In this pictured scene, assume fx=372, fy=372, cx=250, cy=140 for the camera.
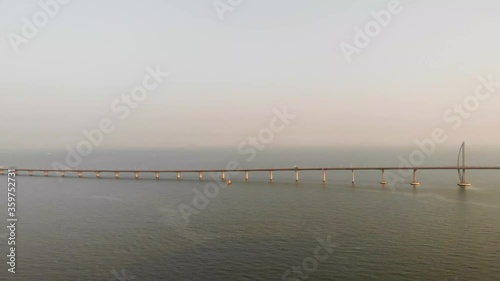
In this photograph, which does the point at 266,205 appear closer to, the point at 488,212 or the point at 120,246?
the point at 120,246

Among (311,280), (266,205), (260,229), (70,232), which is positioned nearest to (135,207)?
(70,232)

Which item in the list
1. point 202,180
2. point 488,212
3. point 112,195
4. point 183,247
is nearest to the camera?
point 183,247

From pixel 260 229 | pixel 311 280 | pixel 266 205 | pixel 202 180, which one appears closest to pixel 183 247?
pixel 260 229

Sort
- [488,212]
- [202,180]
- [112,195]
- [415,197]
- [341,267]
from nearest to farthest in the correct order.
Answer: [341,267], [488,212], [415,197], [112,195], [202,180]

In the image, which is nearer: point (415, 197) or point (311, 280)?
point (311, 280)

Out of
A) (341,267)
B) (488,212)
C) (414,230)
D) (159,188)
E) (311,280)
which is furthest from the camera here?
(159,188)

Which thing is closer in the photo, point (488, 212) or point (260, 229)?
point (260, 229)

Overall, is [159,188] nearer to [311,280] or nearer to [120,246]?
[120,246]

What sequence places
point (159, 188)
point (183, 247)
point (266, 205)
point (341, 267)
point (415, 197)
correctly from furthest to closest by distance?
1. point (159, 188)
2. point (415, 197)
3. point (266, 205)
4. point (183, 247)
5. point (341, 267)
